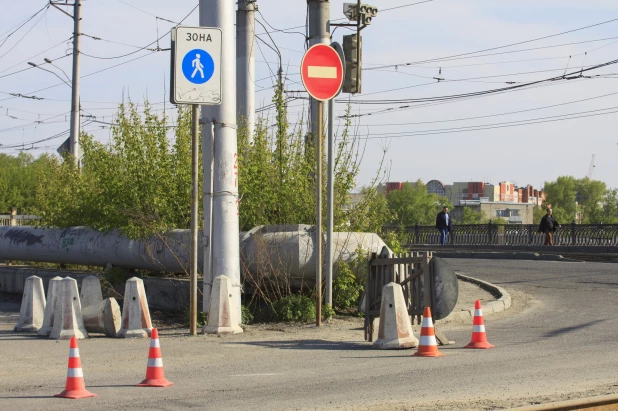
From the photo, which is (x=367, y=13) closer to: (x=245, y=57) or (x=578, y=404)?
(x=245, y=57)

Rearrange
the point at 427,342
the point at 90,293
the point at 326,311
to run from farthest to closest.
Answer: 1. the point at 326,311
2. the point at 90,293
3. the point at 427,342

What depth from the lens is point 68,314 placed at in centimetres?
1055

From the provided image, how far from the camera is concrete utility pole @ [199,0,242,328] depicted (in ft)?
36.4

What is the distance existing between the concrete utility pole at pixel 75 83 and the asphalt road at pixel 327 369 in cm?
1570

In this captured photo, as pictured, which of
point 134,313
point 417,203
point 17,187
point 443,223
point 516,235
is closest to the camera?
point 134,313

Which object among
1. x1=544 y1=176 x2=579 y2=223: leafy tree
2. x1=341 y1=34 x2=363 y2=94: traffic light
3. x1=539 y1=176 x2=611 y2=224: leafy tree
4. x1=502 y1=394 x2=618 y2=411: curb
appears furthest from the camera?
x1=544 y1=176 x2=579 y2=223: leafy tree

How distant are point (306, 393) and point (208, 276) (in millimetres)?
4549

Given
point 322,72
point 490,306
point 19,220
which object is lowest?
point 490,306

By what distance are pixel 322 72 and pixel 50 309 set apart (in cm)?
472

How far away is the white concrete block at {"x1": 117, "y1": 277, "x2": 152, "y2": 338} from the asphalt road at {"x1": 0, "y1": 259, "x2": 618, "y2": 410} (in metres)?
0.34

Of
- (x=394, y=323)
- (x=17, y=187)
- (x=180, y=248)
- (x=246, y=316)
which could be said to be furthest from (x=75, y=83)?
(x=17, y=187)

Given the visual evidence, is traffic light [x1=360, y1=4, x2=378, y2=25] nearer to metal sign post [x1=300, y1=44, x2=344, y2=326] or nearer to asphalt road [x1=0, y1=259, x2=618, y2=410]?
metal sign post [x1=300, y1=44, x2=344, y2=326]

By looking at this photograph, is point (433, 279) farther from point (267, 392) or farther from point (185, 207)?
point (185, 207)

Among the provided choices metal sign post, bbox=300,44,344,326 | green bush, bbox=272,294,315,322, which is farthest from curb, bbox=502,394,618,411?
green bush, bbox=272,294,315,322
